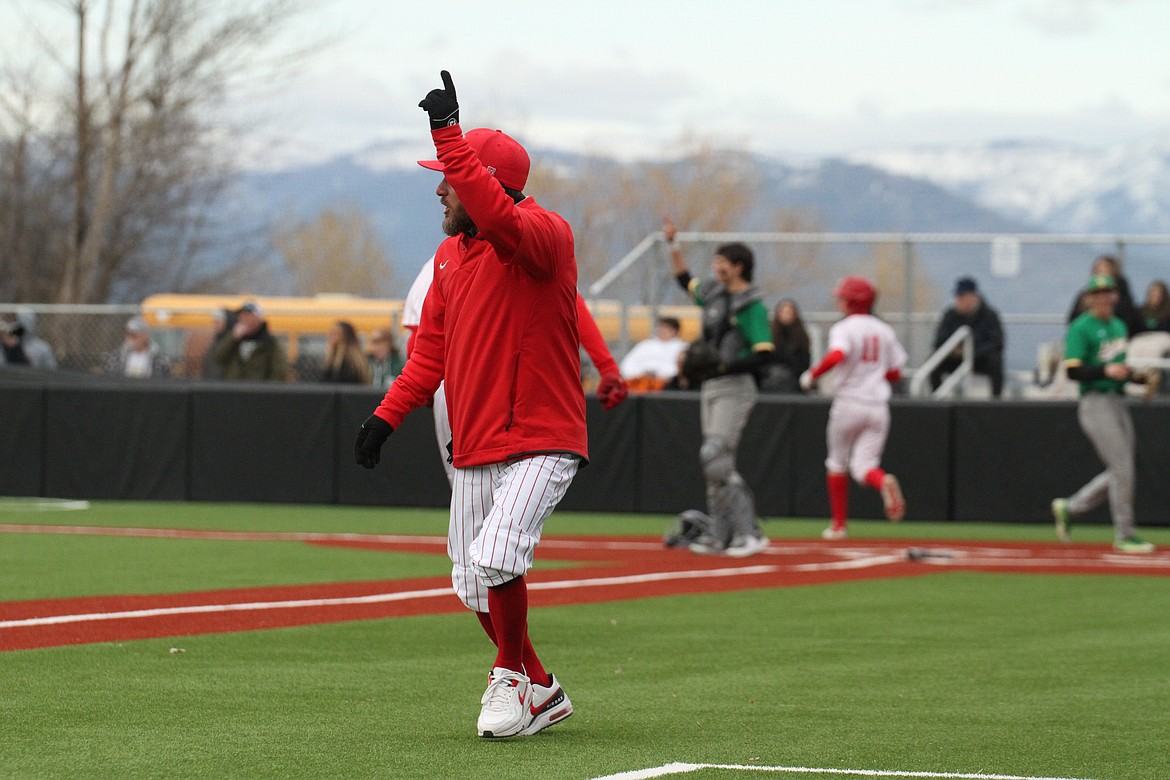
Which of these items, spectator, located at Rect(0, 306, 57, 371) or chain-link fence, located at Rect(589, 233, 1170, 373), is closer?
chain-link fence, located at Rect(589, 233, 1170, 373)

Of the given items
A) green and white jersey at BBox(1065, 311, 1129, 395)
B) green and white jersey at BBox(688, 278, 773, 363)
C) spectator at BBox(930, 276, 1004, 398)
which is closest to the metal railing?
spectator at BBox(930, 276, 1004, 398)

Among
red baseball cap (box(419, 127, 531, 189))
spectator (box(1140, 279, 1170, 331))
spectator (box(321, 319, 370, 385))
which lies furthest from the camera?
spectator (box(321, 319, 370, 385))

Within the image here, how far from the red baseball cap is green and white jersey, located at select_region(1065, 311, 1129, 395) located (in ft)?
28.8

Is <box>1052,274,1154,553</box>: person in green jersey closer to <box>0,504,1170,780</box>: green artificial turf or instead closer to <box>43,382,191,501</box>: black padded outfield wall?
<box>0,504,1170,780</box>: green artificial turf

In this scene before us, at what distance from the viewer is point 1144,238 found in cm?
1848

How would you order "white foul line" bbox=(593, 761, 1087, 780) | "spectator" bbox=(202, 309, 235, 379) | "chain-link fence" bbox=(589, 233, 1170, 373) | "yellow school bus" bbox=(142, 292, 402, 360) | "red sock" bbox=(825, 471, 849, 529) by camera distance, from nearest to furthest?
"white foul line" bbox=(593, 761, 1087, 780) < "red sock" bbox=(825, 471, 849, 529) < "chain-link fence" bbox=(589, 233, 1170, 373) < "spectator" bbox=(202, 309, 235, 379) < "yellow school bus" bbox=(142, 292, 402, 360)

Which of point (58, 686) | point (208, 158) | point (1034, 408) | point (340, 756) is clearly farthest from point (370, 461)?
point (208, 158)

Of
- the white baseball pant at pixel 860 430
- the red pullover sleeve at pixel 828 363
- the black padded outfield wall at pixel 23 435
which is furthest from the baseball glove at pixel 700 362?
the black padded outfield wall at pixel 23 435

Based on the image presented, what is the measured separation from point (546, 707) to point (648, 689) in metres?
1.10

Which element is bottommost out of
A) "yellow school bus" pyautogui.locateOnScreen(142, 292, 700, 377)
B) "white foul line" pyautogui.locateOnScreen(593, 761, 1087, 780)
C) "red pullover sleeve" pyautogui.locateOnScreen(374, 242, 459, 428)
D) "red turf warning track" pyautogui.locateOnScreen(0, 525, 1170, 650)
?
"red turf warning track" pyautogui.locateOnScreen(0, 525, 1170, 650)

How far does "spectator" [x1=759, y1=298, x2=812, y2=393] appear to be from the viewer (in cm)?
1922

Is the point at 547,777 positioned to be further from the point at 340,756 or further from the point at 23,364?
the point at 23,364

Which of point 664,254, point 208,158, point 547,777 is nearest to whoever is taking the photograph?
point 547,777

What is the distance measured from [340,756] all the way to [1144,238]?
15.0 meters
